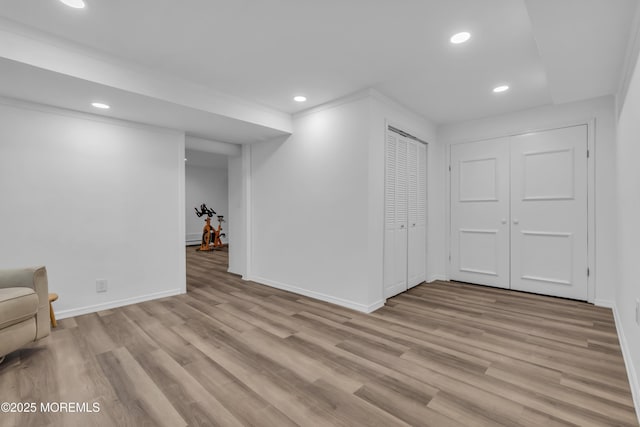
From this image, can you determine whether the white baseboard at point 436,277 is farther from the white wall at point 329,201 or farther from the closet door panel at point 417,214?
the white wall at point 329,201

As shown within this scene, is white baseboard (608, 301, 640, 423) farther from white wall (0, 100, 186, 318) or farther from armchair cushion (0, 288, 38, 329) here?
white wall (0, 100, 186, 318)

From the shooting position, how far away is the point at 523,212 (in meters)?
3.93

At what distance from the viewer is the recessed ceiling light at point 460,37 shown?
223 cm

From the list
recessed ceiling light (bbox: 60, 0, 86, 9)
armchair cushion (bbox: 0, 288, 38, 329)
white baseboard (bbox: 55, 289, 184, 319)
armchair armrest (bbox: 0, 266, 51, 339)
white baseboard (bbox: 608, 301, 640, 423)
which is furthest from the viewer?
white baseboard (bbox: 55, 289, 184, 319)

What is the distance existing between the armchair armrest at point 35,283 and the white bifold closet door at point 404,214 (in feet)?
10.3

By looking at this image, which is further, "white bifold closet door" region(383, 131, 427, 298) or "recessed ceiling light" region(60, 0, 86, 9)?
"white bifold closet door" region(383, 131, 427, 298)

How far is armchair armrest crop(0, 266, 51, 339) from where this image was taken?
7.70 feet

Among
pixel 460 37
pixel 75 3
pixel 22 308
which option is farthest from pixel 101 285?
pixel 460 37

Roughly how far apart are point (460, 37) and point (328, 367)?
102 inches

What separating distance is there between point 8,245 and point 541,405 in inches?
172

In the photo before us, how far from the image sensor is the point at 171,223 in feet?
12.8

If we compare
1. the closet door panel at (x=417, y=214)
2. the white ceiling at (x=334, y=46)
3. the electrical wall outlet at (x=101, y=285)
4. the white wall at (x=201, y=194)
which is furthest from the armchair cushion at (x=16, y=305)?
the white wall at (x=201, y=194)

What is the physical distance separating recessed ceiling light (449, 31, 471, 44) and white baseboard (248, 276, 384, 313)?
255cm

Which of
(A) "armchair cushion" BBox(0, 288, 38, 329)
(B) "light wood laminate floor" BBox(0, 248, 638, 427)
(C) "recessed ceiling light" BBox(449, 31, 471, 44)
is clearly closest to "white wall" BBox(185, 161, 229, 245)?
(B) "light wood laminate floor" BBox(0, 248, 638, 427)
